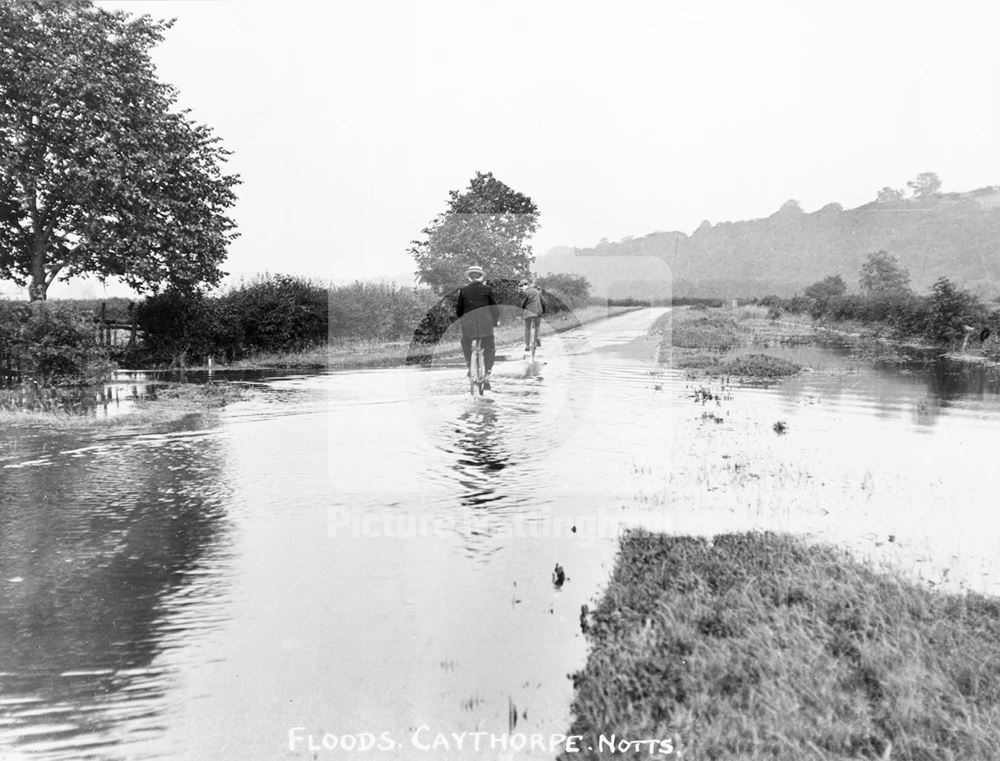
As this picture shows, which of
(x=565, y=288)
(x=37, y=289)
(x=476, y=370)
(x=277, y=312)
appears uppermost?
(x=565, y=288)

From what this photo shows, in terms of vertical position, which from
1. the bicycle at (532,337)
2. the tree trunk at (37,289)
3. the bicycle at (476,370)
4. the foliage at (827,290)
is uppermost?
the foliage at (827,290)

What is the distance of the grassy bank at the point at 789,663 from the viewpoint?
357 cm

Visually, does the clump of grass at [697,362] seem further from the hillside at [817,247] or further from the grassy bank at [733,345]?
the hillside at [817,247]

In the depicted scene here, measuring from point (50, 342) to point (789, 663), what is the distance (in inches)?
726

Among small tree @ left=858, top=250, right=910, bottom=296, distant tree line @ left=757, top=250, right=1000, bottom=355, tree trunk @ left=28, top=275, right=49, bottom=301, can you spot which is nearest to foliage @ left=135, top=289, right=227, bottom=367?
tree trunk @ left=28, top=275, right=49, bottom=301

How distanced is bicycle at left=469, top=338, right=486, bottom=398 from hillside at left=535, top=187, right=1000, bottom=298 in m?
66.0

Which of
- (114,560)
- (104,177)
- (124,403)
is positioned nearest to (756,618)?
(114,560)

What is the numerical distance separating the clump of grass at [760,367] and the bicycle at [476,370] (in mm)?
9178

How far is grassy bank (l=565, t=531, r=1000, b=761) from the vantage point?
3574mm

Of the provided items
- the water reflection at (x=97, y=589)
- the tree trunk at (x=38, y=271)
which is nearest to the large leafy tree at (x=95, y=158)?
the tree trunk at (x=38, y=271)

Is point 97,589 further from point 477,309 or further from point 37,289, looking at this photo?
point 37,289

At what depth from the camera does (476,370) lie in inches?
640

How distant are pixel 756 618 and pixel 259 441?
8812mm

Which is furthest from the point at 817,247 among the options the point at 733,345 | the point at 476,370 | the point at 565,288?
the point at 476,370
